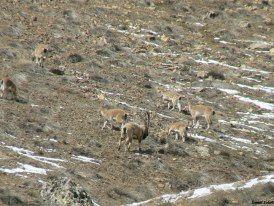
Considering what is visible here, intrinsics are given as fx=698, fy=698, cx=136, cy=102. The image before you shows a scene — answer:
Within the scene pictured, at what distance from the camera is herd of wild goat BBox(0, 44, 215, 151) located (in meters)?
27.8

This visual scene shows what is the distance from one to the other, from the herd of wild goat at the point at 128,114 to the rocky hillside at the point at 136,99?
44 cm

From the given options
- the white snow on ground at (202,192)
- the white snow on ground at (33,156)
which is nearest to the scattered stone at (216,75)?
the white snow on ground at (33,156)

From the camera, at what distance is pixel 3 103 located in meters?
31.1

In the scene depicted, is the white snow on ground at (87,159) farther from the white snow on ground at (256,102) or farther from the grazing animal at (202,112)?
the white snow on ground at (256,102)

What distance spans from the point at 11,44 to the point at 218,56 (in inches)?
593

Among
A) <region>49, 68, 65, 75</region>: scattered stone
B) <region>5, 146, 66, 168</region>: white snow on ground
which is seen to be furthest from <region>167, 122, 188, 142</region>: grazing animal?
<region>49, 68, 65, 75</region>: scattered stone

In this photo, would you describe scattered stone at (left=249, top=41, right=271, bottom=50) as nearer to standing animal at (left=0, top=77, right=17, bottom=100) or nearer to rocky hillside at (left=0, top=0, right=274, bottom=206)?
rocky hillside at (left=0, top=0, right=274, bottom=206)

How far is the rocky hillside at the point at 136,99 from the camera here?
76.1ft

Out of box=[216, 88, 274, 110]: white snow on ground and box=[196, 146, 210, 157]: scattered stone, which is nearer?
box=[196, 146, 210, 157]: scattered stone

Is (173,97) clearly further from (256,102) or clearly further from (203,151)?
(203,151)

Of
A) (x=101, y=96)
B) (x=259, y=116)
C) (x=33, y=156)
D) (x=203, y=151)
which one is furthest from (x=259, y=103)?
(x=33, y=156)

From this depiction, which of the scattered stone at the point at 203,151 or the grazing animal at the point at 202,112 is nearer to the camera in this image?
the scattered stone at the point at 203,151

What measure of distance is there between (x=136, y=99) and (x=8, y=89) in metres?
7.53

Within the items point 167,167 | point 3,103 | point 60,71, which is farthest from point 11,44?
point 167,167
